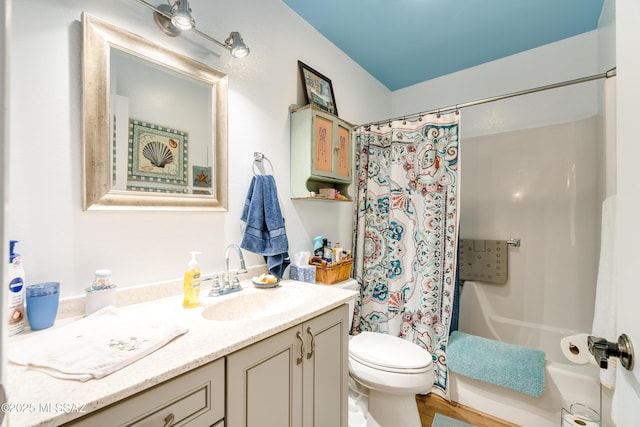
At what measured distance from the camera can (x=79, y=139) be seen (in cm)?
95

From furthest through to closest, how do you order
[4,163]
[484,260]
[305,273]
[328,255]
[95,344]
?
[484,260] < [328,255] < [305,273] < [95,344] < [4,163]

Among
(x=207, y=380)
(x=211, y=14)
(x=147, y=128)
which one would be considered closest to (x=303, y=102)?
(x=211, y=14)

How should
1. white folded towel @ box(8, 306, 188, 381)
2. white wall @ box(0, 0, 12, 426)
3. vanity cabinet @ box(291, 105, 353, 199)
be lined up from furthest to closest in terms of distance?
vanity cabinet @ box(291, 105, 353, 199) < white folded towel @ box(8, 306, 188, 381) < white wall @ box(0, 0, 12, 426)

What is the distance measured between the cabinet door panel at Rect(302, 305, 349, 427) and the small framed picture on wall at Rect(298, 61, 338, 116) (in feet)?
4.34

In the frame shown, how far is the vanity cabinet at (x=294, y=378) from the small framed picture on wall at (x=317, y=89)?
4.37 ft

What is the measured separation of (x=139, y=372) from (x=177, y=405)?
0.12 metres

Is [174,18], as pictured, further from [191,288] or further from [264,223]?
[191,288]

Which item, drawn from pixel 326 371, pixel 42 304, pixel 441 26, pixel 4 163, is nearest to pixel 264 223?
pixel 326 371

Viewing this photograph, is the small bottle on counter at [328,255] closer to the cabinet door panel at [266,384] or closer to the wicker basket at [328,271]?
the wicker basket at [328,271]

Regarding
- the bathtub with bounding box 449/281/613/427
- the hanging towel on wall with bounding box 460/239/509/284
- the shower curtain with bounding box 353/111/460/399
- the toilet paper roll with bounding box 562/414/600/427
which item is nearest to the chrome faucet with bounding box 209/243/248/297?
the shower curtain with bounding box 353/111/460/399

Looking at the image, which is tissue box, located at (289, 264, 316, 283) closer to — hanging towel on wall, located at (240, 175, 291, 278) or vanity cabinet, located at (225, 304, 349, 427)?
hanging towel on wall, located at (240, 175, 291, 278)

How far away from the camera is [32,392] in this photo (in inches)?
20.7

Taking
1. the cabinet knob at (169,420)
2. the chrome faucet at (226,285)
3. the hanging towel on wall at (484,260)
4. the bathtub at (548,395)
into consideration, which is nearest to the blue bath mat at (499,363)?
the bathtub at (548,395)

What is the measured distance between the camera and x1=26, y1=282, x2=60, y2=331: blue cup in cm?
80
